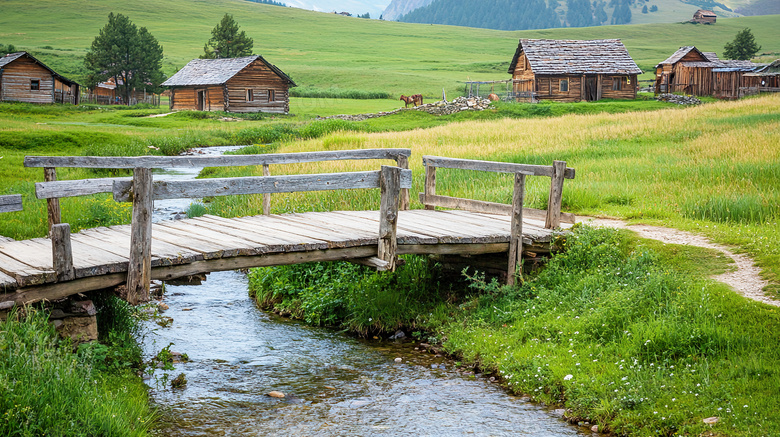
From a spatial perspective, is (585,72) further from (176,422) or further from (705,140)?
(176,422)

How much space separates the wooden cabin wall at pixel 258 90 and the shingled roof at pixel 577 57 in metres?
22.6

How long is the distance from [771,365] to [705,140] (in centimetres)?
1511

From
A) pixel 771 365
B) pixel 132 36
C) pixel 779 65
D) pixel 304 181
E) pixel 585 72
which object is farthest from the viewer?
pixel 132 36

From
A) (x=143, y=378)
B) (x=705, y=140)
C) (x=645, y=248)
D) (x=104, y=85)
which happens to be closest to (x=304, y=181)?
(x=143, y=378)

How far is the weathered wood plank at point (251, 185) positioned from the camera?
634cm

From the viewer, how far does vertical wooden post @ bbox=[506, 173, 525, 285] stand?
8742 millimetres

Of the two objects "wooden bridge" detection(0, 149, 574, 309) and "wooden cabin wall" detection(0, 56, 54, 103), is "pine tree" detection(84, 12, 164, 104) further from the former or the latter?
"wooden bridge" detection(0, 149, 574, 309)

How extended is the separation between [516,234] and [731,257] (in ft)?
9.16

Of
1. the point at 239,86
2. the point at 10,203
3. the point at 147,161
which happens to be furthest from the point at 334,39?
the point at 10,203

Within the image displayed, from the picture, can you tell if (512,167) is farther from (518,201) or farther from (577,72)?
(577,72)

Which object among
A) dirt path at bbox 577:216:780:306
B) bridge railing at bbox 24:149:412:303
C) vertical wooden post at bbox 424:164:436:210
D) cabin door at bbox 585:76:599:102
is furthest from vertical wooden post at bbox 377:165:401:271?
cabin door at bbox 585:76:599:102

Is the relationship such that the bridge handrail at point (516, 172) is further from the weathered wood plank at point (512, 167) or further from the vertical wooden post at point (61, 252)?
the vertical wooden post at point (61, 252)

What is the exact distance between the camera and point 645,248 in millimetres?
8859

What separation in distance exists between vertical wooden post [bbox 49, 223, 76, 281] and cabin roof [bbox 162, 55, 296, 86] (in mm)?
52705
